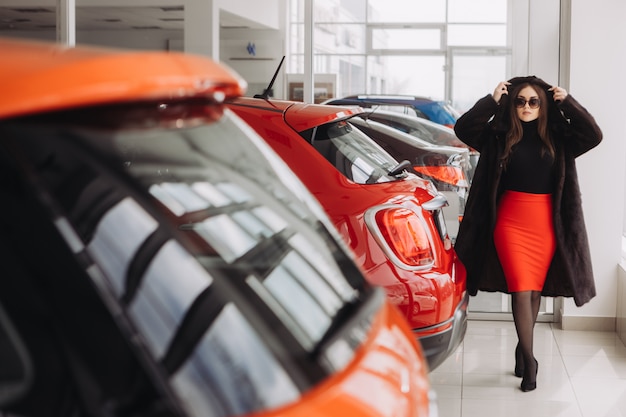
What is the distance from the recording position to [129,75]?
130 cm

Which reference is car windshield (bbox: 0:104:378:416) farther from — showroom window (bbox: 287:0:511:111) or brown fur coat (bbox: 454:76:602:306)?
showroom window (bbox: 287:0:511:111)

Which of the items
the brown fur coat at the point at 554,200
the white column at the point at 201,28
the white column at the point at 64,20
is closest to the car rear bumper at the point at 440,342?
the brown fur coat at the point at 554,200

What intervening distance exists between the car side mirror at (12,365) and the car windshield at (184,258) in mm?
127

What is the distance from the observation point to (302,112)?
433 centimetres

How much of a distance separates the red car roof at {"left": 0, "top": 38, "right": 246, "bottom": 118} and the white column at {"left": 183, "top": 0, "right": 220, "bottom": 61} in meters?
5.42

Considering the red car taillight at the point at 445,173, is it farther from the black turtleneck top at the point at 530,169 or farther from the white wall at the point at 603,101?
the black turtleneck top at the point at 530,169

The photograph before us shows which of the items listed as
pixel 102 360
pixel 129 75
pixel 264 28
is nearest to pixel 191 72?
pixel 129 75

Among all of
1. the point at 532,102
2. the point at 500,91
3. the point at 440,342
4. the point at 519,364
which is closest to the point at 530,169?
the point at 532,102

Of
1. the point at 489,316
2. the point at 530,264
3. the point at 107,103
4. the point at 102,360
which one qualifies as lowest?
the point at 489,316

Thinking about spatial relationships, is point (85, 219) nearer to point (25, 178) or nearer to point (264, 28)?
point (25, 178)

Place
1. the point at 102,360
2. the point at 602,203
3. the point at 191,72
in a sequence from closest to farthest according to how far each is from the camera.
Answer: the point at 102,360 → the point at 191,72 → the point at 602,203

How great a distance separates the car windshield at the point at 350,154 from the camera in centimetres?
423

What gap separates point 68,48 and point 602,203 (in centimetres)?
554

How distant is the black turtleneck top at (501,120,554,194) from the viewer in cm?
515
